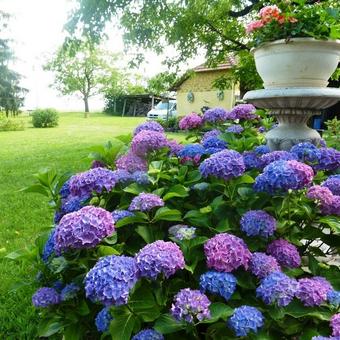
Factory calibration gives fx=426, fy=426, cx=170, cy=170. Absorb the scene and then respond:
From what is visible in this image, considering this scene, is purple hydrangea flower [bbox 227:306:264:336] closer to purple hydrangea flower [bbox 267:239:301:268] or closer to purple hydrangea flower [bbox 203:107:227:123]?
purple hydrangea flower [bbox 267:239:301:268]

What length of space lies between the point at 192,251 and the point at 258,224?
27 centimetres

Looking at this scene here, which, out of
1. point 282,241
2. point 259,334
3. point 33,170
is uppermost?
point 282,241

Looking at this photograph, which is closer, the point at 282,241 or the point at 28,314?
the point at 282,241

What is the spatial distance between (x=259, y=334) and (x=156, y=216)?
0.57m

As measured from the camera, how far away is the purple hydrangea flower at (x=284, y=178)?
5.10 ft

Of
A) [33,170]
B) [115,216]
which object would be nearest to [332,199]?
[115,216]

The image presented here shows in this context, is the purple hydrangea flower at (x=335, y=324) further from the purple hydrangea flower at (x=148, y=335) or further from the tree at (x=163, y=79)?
the tree at (x=163, y=79)

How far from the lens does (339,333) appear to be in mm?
1307

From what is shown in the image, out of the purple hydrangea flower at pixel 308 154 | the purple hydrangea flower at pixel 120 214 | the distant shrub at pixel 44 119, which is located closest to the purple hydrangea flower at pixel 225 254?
the purple hydrangea flower at pixel 120 214

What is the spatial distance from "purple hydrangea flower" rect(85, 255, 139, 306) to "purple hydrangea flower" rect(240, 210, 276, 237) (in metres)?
0.54

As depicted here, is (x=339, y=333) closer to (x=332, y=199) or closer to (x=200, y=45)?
(x=332, y=199)

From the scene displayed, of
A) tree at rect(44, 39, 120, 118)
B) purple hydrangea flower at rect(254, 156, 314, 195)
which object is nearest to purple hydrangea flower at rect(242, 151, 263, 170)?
purple hydrangea flower at rect(254, 156, 314, 195)

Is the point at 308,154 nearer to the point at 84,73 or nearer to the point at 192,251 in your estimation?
the point at 192,251

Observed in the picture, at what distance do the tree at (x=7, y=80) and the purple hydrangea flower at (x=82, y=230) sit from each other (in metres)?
36.8
